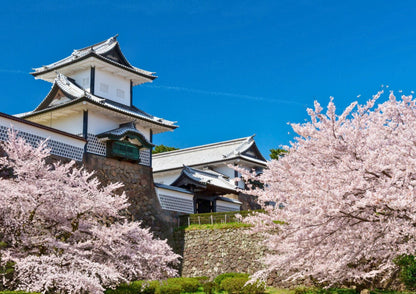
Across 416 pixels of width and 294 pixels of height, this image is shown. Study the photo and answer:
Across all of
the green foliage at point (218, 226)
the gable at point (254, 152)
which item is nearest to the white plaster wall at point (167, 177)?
the gable at point (254, 152)

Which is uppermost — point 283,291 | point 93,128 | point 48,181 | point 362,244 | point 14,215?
point 93,128

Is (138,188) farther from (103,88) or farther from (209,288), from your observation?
(209,288)

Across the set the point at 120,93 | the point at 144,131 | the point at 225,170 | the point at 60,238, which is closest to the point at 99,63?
the point at 120,93

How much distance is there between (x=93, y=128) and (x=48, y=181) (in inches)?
396

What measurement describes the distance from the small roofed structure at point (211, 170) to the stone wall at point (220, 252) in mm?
3093

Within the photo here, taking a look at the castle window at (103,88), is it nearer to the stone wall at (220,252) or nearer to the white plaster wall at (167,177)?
the stone wall at (220,252)

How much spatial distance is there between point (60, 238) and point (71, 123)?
10.6 m

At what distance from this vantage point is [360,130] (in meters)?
9.55

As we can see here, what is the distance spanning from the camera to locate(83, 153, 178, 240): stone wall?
68.4 ft

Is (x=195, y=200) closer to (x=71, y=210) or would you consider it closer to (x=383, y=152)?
(x=71, y=210)

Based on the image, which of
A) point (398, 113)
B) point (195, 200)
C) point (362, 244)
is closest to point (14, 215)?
point (362, 244)

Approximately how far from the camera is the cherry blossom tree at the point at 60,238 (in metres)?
10.8

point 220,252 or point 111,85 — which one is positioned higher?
point 111,85

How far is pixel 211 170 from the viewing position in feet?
110
